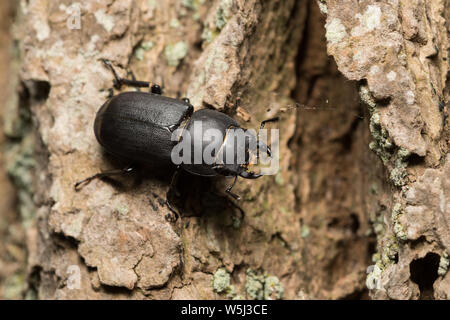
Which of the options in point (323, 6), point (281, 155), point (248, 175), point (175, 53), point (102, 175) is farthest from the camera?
point (175, 53)

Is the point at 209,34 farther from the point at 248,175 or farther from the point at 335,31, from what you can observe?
the point at 248,175

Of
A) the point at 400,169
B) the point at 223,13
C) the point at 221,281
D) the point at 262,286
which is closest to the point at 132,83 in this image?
the point at 223,13
